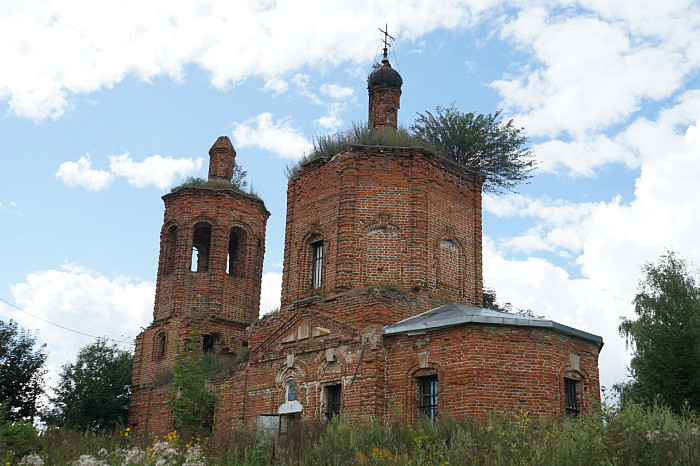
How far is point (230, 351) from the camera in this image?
2119cm

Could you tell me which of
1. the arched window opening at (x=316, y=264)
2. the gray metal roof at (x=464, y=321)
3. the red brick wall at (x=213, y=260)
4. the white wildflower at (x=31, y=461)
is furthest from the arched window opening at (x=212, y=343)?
the white wildflower at (x=31, y=461)

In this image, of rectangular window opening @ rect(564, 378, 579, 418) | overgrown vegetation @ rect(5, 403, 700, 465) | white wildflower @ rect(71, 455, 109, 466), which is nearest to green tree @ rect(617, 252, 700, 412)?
rectangular window opening @ rect(564, 378, 579, 418)

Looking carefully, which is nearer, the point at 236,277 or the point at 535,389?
the point at 535,389

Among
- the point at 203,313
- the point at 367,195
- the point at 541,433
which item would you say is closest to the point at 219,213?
the point at 203,313

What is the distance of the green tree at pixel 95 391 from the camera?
2175cm

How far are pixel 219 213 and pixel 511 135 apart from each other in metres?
10.3

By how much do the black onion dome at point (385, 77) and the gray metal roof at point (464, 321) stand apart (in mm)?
7446

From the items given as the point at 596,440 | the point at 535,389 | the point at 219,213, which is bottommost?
the point at 596,440

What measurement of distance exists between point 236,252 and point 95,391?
20.5 ft

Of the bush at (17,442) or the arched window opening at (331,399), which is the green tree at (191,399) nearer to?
the arched window opening at (331,399)

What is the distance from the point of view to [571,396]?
13.7 metres

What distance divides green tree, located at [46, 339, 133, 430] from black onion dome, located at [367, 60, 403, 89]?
12.4 meters

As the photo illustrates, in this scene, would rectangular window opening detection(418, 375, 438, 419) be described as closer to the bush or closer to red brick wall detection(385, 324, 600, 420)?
red brick wall detection(385, 324, 600, 420)

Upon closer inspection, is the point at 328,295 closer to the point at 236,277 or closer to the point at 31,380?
the point at 236,277
